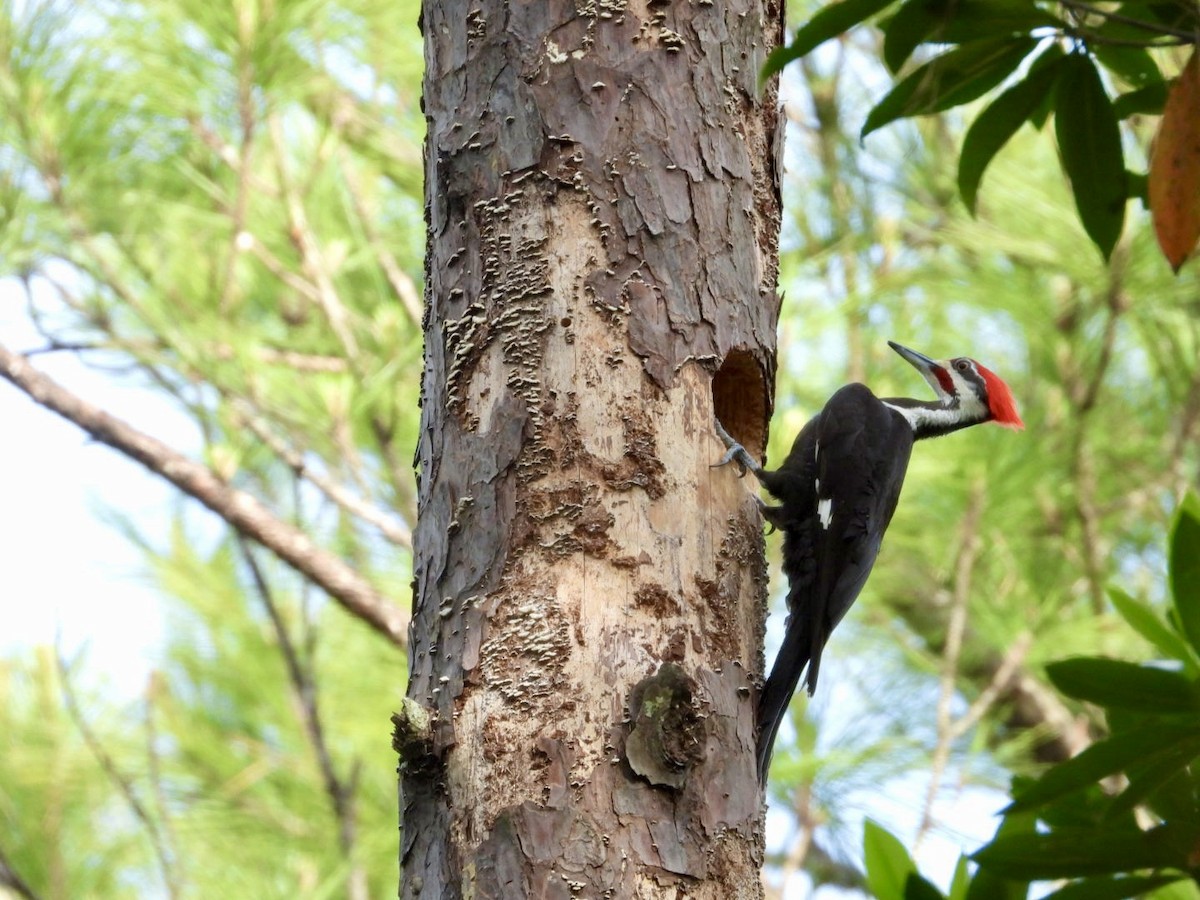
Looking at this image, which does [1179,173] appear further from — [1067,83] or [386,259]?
[386,259]

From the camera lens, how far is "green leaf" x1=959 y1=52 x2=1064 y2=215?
5.96 feet

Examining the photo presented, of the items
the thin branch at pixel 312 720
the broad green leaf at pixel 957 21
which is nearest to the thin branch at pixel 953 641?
the thin branch at pixel 312 720

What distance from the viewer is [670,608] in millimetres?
1691

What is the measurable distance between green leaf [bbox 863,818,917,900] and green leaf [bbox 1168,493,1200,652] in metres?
0.52

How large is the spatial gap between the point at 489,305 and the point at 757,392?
48 centimetres

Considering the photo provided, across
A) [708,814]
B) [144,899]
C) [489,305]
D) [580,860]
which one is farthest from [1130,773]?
[144,899]

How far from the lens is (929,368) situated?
340 centimetres

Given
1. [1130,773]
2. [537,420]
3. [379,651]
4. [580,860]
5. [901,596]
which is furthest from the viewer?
[901,596]

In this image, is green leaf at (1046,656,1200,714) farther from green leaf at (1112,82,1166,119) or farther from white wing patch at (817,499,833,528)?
white wing patch at (817,499,833,528)

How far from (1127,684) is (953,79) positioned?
2.65ft

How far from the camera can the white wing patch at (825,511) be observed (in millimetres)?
2568

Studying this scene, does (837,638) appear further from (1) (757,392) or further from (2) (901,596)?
(1) (757,392)

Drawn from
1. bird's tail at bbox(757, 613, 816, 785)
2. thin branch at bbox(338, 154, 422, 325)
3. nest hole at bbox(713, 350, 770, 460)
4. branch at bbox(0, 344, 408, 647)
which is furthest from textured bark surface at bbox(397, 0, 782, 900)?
thin branch at bbox(338, 154, 422, 325)

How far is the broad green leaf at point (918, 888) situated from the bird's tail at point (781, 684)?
0.79 ft
